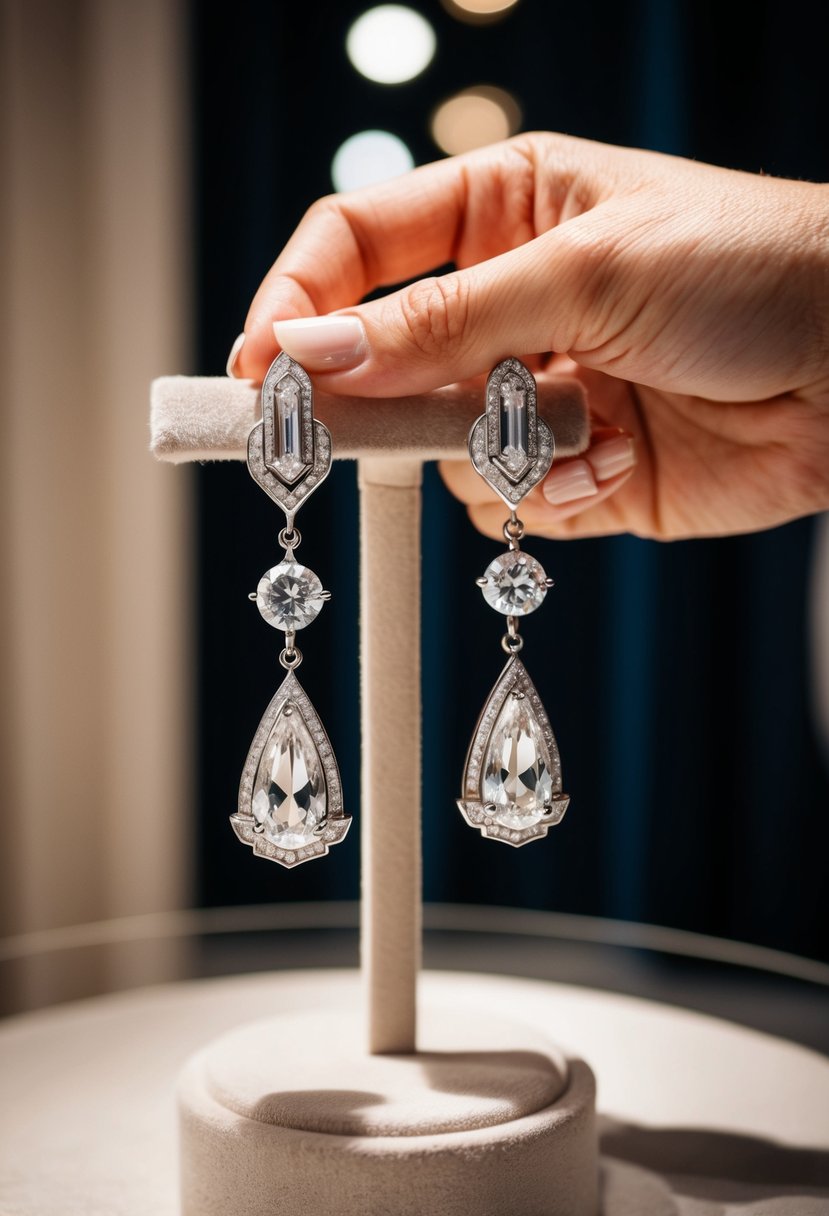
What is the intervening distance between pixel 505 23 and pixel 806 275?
1021 millimetres

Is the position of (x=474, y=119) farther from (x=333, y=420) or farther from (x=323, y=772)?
(x=323, y=772)

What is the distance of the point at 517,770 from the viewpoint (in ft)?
2.10

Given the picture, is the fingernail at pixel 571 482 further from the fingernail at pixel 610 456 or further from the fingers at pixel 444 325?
the fingers at pixel 444 325

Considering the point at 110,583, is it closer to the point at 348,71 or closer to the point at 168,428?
the point at 348,71

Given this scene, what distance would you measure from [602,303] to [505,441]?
109 mm

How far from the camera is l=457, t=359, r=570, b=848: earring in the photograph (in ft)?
2.10

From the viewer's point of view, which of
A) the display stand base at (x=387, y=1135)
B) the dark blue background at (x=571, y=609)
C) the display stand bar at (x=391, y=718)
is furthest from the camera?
the dark blue background at (x=571, y=609)

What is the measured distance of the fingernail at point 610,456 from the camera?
82 cm

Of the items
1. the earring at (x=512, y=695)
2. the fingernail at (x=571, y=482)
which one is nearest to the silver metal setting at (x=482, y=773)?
the earring at (x=512, y=695)

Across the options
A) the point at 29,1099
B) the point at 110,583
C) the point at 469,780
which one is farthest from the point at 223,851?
the point at 469,780

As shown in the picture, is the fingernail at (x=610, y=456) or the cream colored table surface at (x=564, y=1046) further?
the fingernail at (x=610, y=456)

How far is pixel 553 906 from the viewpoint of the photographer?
63.6 inches

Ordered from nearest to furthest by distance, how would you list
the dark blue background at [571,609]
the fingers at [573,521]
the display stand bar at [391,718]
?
the display stand bar at [391,718] → the fingers at [573,521] → the dark blue background at [571,609]

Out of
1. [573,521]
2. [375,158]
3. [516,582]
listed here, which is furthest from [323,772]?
[375,158]
